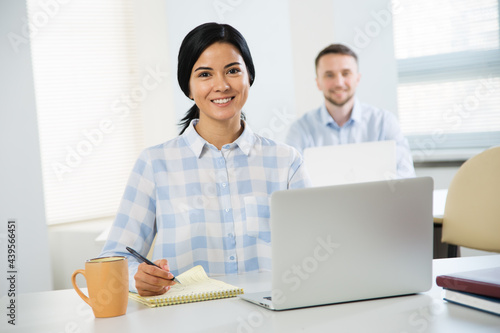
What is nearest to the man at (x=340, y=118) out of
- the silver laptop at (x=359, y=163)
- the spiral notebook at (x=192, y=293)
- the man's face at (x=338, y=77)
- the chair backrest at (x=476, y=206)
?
the man's face at (x=338, y=77)

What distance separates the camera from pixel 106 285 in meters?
1.19

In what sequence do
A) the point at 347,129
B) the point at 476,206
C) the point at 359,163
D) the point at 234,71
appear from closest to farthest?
the point at 234,71 < the point at 476,206 < the point at 359,163 < the point at 347,129

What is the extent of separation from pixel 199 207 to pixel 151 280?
483mm

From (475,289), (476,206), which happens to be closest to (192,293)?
(475,289)

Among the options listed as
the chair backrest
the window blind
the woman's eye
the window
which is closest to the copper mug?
the woman's eye

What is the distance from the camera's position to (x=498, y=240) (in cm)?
209

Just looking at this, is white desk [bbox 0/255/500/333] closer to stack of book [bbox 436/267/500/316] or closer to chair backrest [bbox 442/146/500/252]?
stack of book [bbox 436/267/500/316]

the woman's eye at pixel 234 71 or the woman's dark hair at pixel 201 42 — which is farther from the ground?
the woman's dark hair at pixel 201 42

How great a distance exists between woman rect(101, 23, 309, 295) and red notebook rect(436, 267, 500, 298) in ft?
2.18

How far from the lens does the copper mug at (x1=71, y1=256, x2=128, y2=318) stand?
119 cm

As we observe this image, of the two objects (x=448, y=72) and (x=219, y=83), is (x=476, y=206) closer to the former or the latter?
(x=219, y=83)

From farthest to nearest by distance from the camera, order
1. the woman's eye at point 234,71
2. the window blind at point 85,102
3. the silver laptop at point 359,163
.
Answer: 1. the window blind at point 85,102
2. the silver laptop at point 359,163
3. the woman's eye at point 234,71

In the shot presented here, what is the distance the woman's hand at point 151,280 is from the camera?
1312 millimetres

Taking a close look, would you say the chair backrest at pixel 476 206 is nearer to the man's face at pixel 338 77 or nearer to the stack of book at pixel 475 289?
the stack of book at pixel 475 289
